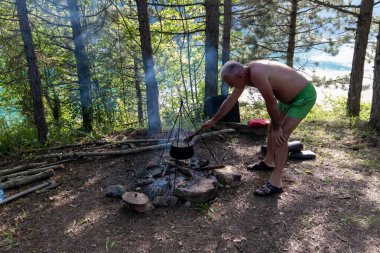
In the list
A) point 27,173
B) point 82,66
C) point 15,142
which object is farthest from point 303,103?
point 82,66

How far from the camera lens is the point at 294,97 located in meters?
3.33

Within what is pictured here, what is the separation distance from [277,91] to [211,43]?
3553 millimetres

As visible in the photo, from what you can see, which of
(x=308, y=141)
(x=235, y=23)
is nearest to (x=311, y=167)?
(x=308, y=141)

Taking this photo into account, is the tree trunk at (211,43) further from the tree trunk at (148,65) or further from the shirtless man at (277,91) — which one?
the shirtless man at (277,91)

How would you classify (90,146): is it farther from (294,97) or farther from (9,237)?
(294,97)

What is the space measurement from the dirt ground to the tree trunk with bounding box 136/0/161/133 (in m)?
1.68

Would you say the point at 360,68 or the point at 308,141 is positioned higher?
the point at 360,68

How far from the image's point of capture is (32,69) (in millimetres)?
5125

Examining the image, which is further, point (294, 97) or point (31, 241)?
point (294, 97)

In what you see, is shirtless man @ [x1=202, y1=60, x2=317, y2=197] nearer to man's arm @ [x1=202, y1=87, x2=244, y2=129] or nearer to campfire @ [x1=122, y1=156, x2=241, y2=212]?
man's arm @ [x1=202, y1=87, x2=244, y2=129]

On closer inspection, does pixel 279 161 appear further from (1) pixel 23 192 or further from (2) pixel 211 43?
(2) pixel 211 43

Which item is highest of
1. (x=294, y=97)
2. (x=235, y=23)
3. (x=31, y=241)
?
(x=235, y=23)

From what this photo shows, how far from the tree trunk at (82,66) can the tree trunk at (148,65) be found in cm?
287

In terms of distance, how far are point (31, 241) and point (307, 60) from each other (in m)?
10.6
